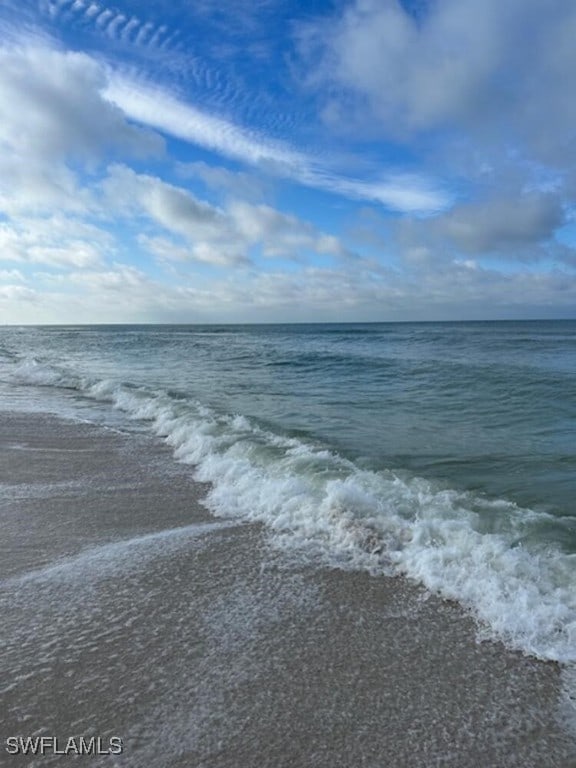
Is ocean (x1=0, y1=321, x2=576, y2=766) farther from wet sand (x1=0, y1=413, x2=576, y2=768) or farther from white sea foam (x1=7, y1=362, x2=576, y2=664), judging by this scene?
wet sand (x1=0, y1=413, x2=576, y2=768)

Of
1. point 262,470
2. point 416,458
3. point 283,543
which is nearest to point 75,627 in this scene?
point 283,543

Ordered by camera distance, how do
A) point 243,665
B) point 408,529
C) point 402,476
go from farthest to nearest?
1. point 402,476
2. point 408,529
3. point 243,665

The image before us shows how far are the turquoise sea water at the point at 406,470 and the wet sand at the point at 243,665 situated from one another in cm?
→ 50

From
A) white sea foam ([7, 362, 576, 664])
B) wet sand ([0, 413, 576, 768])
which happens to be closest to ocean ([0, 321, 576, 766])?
white sea foam ([7, 362, 576, 664])

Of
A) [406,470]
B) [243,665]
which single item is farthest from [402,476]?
[243,665]

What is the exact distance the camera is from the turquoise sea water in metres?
4.72

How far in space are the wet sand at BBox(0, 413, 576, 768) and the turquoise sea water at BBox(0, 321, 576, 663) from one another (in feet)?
1.65

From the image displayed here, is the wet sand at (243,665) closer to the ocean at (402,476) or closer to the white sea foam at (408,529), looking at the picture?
the ocean at (402,476)

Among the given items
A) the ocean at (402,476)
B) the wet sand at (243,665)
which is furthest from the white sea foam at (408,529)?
the wet sand at (243,665)

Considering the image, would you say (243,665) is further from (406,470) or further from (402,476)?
(406,470)

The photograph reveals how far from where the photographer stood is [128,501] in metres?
7.00

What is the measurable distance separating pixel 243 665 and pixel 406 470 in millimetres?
5300

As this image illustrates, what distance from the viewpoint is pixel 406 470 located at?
827 cm

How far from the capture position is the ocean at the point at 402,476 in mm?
4605
